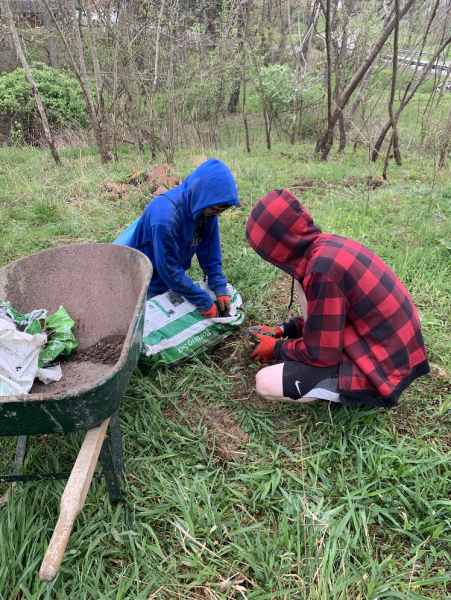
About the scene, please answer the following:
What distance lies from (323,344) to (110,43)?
7501mm

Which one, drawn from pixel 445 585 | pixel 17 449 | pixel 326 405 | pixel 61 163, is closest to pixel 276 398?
pixel 326 405

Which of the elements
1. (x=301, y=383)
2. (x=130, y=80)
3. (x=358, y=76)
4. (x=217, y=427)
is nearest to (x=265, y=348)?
(x=301, y=383)

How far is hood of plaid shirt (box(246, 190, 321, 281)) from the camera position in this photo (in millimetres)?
1562

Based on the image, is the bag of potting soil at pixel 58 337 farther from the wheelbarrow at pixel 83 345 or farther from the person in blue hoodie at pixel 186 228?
the person in blue hoodie at pixel 186 228

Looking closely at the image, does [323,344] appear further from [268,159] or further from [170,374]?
[268,159]

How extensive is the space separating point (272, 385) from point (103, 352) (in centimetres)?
95

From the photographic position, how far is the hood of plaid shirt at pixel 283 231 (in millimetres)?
1562

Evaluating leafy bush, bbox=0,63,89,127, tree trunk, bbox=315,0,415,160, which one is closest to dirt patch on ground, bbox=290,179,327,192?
tree trunk, bbox=315,0,415,160

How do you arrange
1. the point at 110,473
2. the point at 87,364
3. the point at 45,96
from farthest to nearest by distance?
Result: the point at 45,96
the point at 87,364
the point at 110,473

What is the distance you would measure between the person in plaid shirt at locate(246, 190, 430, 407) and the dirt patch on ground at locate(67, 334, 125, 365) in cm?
95

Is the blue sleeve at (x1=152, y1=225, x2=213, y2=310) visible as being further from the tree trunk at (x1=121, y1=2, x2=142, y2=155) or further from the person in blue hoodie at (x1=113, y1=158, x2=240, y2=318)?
the tree trunk at (x1=121, y1=2, x2=142, y2=155)

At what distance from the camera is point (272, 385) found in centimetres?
179

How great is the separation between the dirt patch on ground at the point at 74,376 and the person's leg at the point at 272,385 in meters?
0.77

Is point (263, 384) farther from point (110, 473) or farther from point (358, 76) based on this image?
point (358, 76)
